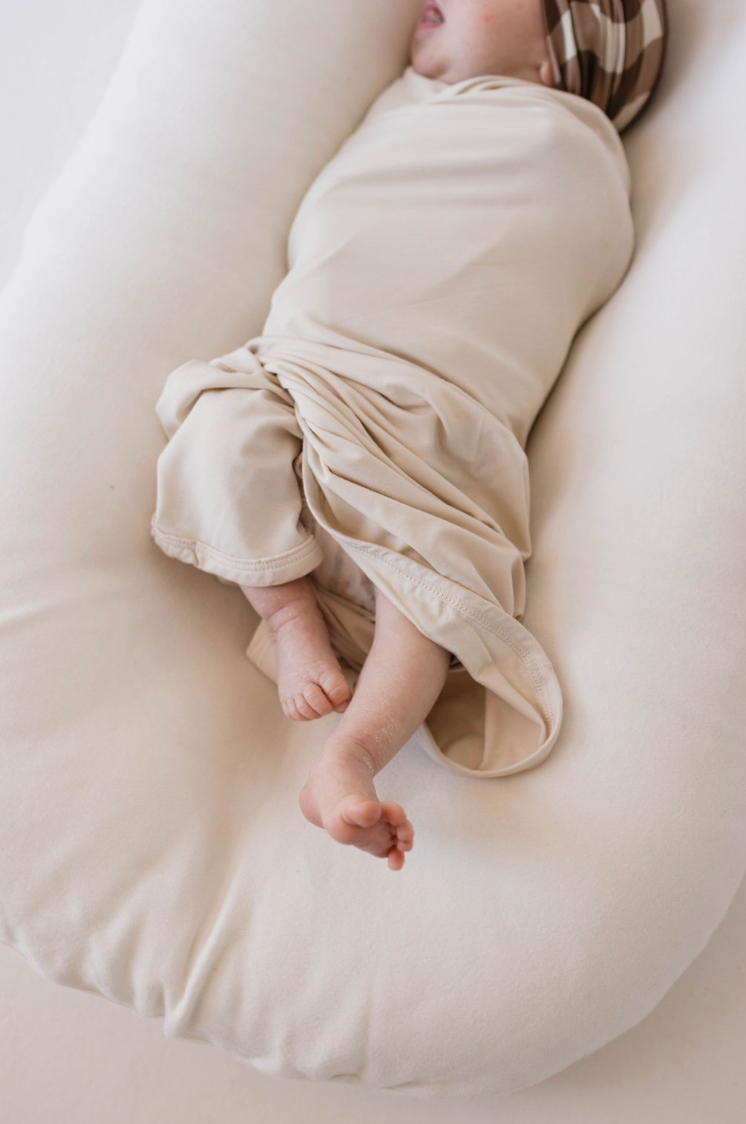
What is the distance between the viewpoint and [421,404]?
100cm

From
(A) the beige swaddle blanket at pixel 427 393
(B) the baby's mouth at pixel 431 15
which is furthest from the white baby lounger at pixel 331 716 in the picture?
(B) the baby's mouth at pixel 431 15

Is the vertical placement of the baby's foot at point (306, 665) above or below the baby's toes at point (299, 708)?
above

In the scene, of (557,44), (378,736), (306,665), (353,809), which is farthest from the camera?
(557,44)

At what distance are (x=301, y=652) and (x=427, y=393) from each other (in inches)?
13.5

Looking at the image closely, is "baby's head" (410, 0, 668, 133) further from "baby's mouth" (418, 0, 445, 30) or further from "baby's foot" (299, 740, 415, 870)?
"baby's foot" (299, 740, 415, 870)

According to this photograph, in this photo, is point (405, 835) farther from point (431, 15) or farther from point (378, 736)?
point (431, 15)

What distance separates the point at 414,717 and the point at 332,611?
0.21 metres

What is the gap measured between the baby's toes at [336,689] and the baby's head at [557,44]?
3.18 feet

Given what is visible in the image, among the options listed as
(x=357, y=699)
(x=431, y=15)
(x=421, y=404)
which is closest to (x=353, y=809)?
(x=357, y=699)

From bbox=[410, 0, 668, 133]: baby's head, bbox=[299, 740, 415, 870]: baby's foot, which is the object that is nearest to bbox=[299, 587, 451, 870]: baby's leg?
bbox=[299, 740, 415, 870]: baby's foot

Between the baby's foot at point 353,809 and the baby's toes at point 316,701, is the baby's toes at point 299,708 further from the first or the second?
the baby's foot at point 353,809

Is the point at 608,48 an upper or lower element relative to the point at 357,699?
upper

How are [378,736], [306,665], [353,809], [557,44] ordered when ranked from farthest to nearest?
[557,44], [306,665], [378,736], [353,809]

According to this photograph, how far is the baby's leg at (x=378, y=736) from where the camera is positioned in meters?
0.74
